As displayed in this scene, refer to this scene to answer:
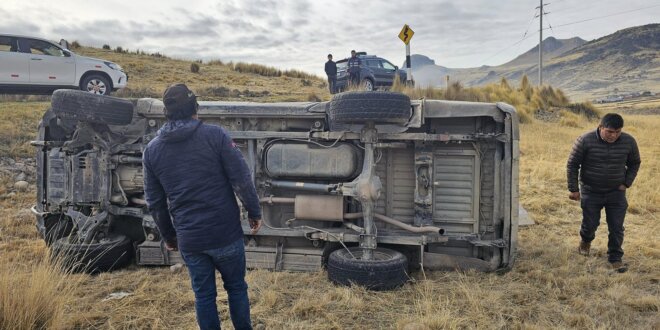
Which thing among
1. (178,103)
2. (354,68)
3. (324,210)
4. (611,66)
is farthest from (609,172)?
(611,66)

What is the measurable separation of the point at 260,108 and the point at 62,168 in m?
2.27

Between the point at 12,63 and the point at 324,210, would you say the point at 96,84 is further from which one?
the point at 324,210

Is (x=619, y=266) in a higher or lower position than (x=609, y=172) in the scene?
lower

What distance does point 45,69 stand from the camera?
38.6 feet

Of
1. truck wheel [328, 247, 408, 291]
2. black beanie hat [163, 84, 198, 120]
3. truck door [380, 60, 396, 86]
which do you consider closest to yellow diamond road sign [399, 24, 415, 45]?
truck door [380, 60, 396, 86]

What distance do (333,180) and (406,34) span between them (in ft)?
27.8

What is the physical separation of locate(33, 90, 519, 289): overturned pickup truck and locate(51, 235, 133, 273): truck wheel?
0.04ft

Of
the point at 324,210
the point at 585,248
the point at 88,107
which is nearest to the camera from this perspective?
the point at 324,210

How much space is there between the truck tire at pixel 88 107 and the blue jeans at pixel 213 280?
2.73m

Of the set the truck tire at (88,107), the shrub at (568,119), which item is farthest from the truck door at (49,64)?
the shrub at (568,119)

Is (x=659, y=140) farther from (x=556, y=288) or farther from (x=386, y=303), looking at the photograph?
(x=386, y=303)

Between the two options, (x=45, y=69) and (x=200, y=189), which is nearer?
(x=200, y=189)

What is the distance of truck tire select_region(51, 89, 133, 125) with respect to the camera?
4.94m

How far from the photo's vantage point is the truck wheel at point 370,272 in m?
4.30
